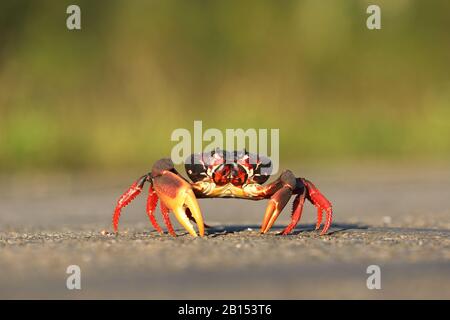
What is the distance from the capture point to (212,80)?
19422mm

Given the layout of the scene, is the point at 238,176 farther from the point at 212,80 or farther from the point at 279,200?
the point at 212,80

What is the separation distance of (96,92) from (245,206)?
19.3 feet

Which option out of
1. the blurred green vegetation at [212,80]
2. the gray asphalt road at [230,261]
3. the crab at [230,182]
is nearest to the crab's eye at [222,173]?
the crab at [230,182]

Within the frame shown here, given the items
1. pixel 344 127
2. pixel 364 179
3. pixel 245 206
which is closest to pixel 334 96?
pixel 344 127

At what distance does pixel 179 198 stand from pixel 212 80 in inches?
480

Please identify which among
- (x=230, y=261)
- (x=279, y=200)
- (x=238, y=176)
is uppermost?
(x=238, y=176)

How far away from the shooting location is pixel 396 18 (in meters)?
20.3

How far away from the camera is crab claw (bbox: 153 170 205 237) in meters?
7.31

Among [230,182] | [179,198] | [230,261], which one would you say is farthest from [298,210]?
[230,261]

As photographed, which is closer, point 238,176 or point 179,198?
point 179,198

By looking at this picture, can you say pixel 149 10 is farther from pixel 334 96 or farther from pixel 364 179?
pixel 364 179

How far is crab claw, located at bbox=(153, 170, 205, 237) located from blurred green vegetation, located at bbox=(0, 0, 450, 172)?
414 inches

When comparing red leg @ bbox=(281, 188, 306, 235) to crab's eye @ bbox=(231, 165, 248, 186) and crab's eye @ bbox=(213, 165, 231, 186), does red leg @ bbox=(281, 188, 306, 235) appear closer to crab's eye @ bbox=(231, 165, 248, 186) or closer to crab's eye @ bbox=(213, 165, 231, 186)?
crab's eye @ bbox=(231, 165, 248, 186)

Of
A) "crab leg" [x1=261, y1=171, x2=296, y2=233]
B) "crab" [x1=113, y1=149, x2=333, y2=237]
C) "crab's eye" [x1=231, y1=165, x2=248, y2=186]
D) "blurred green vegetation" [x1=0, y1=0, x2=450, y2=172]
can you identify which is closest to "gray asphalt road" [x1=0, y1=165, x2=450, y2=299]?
"crab leg" [x1=261, y1=171, x2=296, y2=233]
